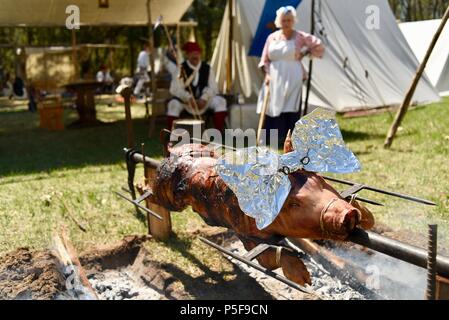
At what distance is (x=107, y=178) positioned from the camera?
211 inches

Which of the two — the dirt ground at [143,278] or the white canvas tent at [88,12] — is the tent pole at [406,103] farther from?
the white canvas tent at [88,12]

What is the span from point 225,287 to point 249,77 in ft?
19.4

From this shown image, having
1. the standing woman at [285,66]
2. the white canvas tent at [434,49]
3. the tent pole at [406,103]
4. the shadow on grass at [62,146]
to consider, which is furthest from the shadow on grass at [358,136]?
the white canvas tent at [434,49]

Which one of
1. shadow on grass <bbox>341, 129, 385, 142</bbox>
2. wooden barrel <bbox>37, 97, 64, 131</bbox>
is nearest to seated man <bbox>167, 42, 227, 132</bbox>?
shadow on grass <bbox>341, 129, 385, 142</bbox>

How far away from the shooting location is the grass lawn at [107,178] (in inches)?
149

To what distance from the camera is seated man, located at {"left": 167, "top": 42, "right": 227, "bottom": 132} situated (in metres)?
6.69

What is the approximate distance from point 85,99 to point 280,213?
8237mm

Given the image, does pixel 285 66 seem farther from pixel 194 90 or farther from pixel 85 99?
pixel 85 99

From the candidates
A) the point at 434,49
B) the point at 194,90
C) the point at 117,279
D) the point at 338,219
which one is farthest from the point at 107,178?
the point at 434,49

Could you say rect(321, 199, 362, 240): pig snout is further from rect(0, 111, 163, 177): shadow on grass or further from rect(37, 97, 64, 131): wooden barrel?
rect(37, 97, 64, 131): wooden barrel

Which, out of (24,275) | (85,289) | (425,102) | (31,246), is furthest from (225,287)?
(425,102)

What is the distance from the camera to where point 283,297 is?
2.95 metres
